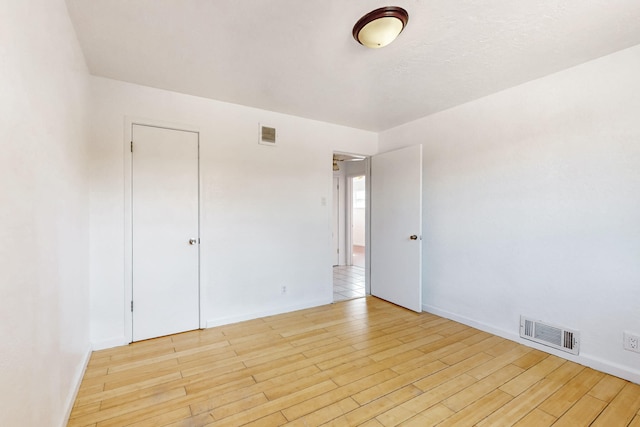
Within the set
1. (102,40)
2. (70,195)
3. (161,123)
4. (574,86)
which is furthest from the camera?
(161,123)

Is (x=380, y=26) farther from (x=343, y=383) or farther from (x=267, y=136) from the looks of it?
(x=343, y=383)

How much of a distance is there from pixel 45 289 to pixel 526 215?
3498 millimetres

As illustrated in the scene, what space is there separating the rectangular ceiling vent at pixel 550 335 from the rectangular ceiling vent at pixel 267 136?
318 centimetres

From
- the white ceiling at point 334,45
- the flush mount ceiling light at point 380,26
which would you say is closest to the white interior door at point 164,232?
the white ceiling at point 334,45

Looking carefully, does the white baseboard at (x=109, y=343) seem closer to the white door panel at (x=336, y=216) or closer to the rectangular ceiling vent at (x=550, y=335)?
the rectangular ceiling vent at (x=550, y=335)

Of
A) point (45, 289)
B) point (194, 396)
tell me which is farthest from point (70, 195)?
point (194, 396)

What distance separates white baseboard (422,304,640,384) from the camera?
2.08m

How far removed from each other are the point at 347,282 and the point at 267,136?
2.94 m

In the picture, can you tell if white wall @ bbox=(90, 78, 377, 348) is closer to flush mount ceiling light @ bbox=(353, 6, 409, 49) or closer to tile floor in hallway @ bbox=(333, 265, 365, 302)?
tile floor in hallway @ bbox=(333, 265, 365, 302)

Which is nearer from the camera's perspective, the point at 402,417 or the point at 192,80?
the point at 402,417

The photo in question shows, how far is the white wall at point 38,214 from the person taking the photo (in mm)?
975

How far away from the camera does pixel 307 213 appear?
12.0ft

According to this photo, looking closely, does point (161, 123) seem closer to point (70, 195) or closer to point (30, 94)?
point (70, 195)

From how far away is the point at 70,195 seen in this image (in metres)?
1.82
